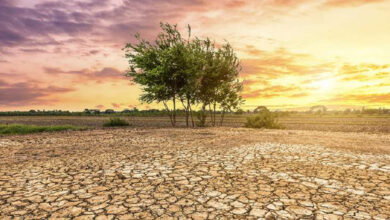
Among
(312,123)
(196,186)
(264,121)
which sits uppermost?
(264,121)

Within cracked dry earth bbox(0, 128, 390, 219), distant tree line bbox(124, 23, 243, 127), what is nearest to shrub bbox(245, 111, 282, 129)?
distant tree line bbox(124, 23, 243, 127)

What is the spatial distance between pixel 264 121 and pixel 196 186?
65.5 feet

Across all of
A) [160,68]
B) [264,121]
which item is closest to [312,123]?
[264,121]

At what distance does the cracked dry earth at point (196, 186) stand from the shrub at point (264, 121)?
50.3 feet

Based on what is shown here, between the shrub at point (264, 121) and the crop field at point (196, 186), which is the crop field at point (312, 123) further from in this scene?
the crop field at point (196, 186)

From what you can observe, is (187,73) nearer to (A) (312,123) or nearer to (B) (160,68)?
(B) (160,68)

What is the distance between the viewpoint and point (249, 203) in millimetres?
4270

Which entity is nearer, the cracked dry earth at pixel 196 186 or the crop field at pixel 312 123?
the cracked dry earth at pixel 196 186

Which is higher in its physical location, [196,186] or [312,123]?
[312,123]

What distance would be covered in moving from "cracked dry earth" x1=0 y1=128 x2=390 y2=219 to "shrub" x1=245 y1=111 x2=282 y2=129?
50.3 feet

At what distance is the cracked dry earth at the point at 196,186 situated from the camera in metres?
4.01

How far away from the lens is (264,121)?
78.5 feet

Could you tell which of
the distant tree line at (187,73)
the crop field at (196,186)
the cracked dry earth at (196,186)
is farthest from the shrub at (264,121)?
the cracked dry earth at (196,186)

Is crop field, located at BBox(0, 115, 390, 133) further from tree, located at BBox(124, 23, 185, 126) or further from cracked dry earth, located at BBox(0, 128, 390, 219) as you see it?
cracked dry earth, located at BBox(0, 128, 390, 219)
